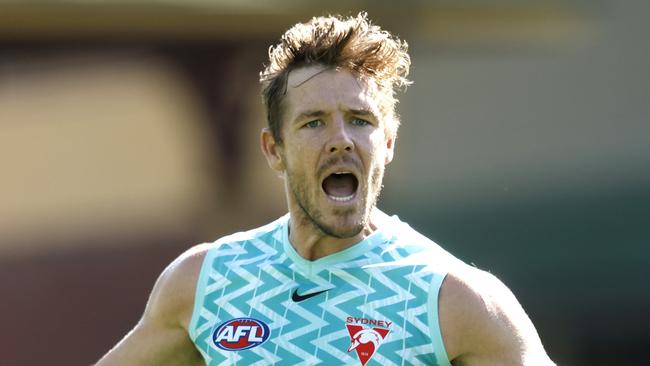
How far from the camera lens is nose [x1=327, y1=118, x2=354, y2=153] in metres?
4.96

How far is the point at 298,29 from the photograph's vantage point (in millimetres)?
5258

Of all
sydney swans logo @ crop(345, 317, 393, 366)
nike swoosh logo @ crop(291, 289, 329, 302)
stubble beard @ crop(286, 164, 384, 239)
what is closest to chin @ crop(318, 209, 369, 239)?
stubble beard @ crop(286, 164, 384, 239)

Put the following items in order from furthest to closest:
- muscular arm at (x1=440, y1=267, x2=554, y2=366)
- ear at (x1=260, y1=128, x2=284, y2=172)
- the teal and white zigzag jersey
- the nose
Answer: ear at (x1=260, y1=128, x2=284, y2=172) < the nose < the teal and white zigzag jersey < muscular arm at (x1=440, y1=267, x2=554, y2=366)

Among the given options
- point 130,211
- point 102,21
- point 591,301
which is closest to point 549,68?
point 591,301

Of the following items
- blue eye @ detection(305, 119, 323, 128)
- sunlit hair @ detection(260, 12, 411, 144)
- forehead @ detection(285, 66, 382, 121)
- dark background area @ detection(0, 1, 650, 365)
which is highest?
sunlit hair @ detection(260, 12, 411, 144)

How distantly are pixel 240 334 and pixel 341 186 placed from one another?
1.95 ft

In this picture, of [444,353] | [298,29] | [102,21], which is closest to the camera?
[444,353]

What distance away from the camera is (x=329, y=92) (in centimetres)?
504

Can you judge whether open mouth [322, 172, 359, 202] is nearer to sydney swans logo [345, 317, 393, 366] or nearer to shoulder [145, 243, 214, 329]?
sydney swans logo [345, 317, 393, 366]

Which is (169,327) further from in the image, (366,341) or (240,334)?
(366,341)

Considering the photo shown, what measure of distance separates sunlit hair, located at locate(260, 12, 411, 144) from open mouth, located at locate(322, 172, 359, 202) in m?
0.24

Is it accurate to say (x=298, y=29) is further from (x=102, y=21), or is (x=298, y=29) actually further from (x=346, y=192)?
(x=102, y=21)

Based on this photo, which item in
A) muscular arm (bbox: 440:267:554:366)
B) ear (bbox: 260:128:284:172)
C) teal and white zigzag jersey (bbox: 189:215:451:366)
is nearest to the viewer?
muscular arm (bbox: 440:267:554:366)

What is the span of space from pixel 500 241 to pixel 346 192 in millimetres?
14559
